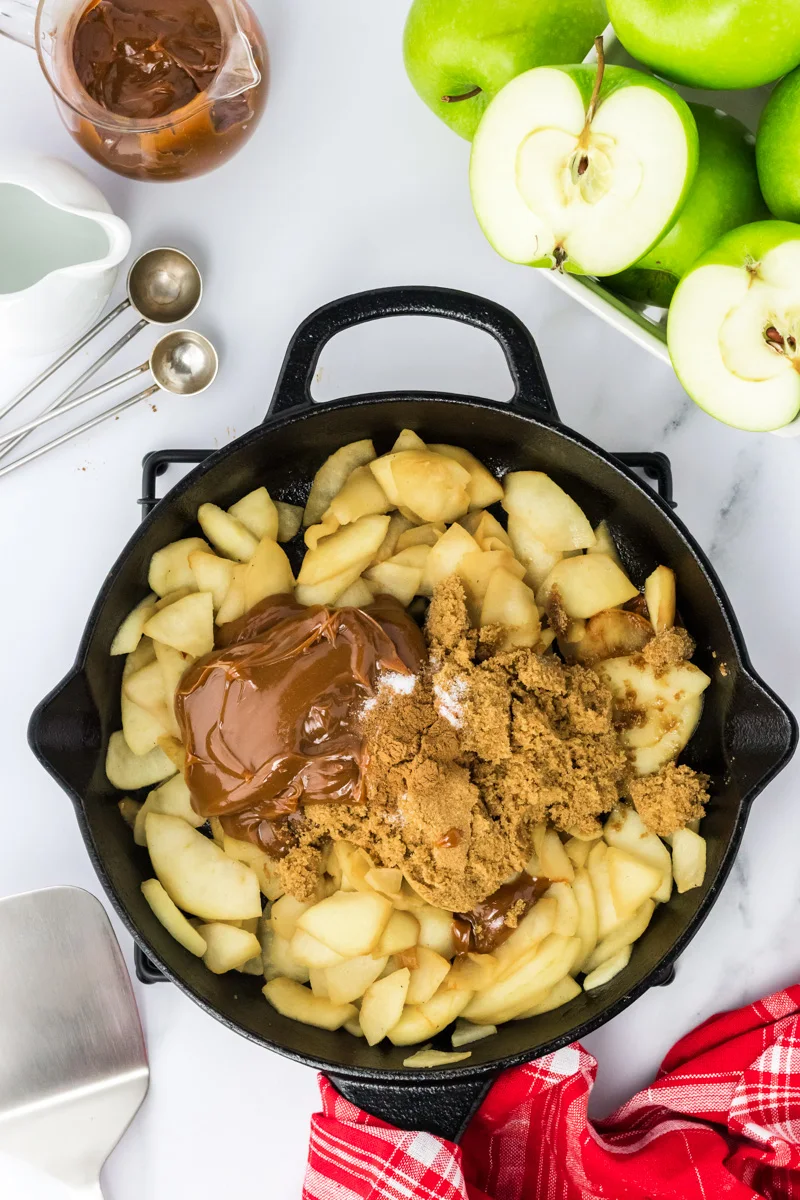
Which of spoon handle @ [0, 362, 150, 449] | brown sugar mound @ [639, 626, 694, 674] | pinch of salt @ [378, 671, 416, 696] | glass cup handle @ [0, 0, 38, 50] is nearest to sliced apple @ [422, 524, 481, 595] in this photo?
pinch of salt @ [378, 671, 416, 696]

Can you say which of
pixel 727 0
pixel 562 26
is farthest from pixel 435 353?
pixel 727 0

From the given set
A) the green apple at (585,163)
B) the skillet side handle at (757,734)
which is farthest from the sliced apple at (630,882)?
the green apple at (585,163)

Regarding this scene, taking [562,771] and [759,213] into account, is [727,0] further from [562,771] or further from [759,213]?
[562,771]

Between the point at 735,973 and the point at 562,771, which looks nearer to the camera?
the point at 562,771

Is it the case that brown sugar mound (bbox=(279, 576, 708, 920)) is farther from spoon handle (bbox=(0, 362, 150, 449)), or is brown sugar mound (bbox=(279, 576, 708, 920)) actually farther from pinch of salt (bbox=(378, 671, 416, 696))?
spoon handle (bbox=(0, 362, 150, 449))

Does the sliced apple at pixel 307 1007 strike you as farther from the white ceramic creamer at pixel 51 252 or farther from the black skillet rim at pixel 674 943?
the white ceramic creamer at pixel 51 252
